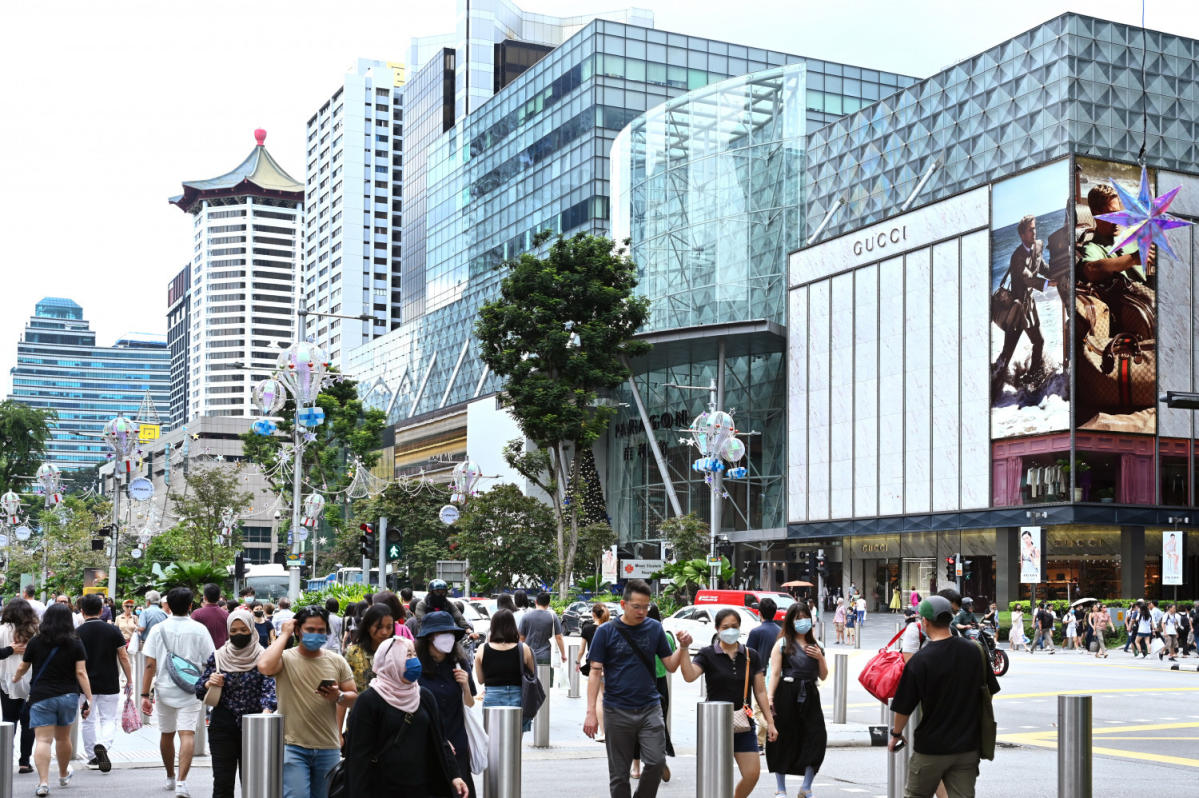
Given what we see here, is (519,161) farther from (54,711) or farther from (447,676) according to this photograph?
(447,676)

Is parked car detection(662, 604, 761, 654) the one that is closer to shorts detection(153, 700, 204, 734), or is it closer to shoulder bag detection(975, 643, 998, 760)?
shorts detection(153, 700, 204, 734)

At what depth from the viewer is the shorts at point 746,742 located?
10.5 metres

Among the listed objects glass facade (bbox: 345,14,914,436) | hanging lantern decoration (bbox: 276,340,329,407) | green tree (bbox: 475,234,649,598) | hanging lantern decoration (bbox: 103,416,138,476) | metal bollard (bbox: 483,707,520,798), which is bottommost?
metal bollard (bbox: 483,707,520,798)

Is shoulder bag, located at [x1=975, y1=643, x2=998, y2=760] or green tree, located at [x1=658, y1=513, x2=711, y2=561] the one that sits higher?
shoulder bag, located at [x1=975, y1=643, x2=998, y2=760]

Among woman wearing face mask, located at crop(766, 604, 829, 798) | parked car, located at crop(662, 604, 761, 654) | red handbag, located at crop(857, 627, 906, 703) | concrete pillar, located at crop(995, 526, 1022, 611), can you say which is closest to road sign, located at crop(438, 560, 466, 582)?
concrete pillar, located at crop(995, 526, 1022, 611)

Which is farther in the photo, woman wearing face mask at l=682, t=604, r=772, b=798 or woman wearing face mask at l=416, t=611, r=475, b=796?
woman wearing face mask at l=682, t=604, r=772, b=798

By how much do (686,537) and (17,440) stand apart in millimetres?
47111

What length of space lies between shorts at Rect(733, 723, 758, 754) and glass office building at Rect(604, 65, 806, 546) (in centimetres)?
5650

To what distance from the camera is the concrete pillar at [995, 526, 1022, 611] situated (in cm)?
5316

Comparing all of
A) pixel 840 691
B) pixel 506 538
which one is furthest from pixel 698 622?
pixel 506 538

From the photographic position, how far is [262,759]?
7.41 m

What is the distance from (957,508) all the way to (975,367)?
19.1 ft

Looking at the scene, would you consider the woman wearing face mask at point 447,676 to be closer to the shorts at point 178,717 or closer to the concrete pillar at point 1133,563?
the shorts at point 178,717

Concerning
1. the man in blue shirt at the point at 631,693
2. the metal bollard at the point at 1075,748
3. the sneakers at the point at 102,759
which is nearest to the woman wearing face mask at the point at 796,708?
the man in blue shirt at the point at 631,693
